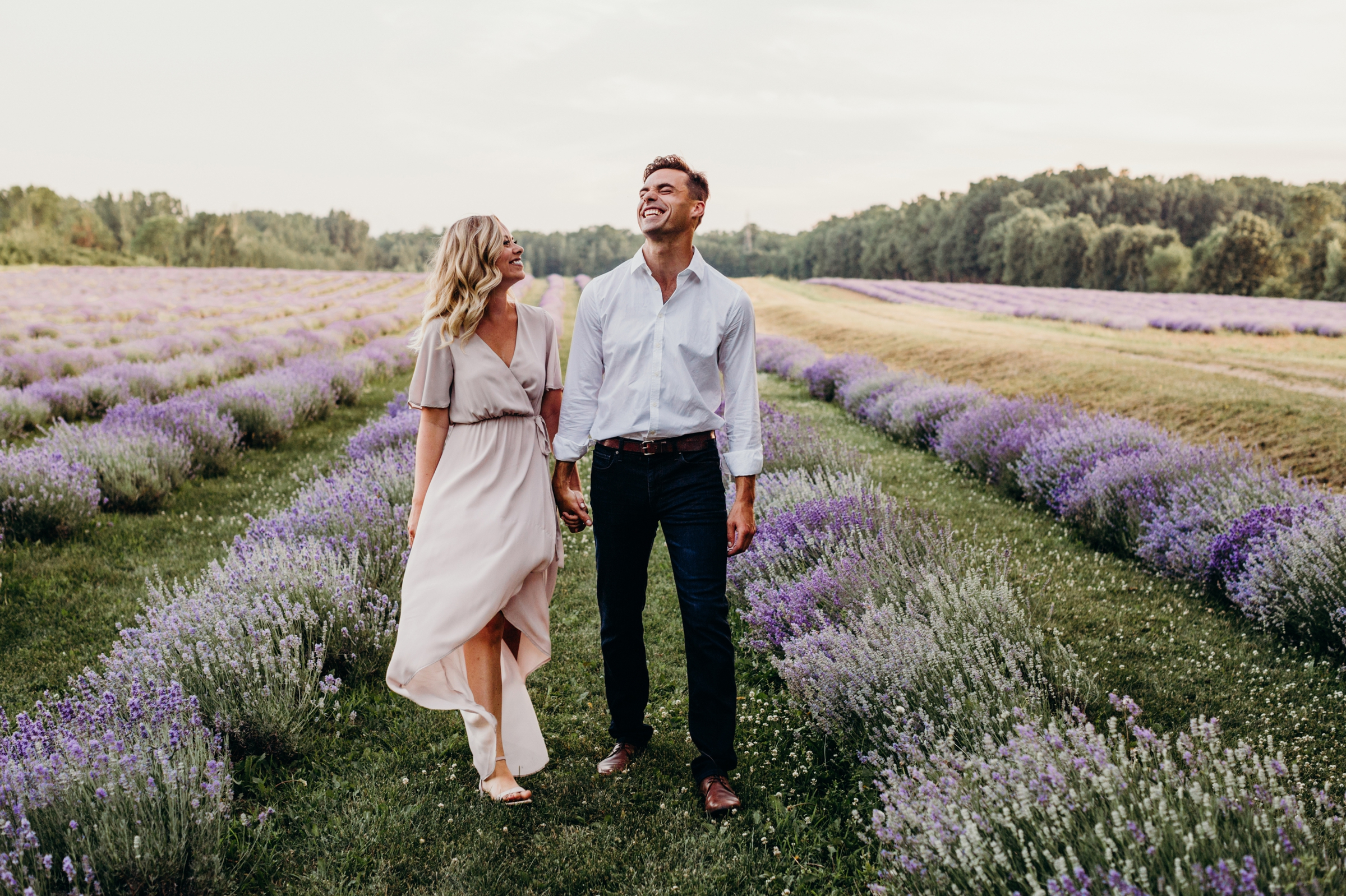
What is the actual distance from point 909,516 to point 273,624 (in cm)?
374

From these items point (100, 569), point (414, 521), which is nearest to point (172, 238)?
point (100, 569)

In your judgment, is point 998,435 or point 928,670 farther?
point 998,435

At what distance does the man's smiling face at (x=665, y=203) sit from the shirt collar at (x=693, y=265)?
0.32 ft

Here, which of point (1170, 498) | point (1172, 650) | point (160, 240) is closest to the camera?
point (1172, 650)

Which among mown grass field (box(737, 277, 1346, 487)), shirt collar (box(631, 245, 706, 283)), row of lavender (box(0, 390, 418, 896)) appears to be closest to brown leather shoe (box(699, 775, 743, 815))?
row of lavender (box(0, 390, 418, 896))

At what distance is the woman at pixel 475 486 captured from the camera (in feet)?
9.00

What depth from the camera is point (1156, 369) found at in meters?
13.0

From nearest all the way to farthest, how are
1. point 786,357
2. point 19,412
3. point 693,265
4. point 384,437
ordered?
point 693,265 < point 384,437 < point 19,412 < point 786,357

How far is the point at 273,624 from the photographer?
3482 millimetres

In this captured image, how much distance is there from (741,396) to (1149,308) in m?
34.5

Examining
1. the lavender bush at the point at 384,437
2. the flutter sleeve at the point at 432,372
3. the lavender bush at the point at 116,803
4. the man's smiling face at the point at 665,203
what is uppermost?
the man's smiling face at the point at 665,203

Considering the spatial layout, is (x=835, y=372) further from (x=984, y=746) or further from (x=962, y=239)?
(x=962, y=239)

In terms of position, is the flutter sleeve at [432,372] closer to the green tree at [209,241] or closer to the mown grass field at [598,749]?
the mown grass field at [598,749]

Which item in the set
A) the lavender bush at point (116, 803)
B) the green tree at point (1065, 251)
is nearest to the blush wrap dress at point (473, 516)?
the lavender bush at point (116, 803)
